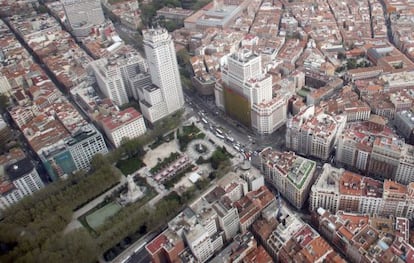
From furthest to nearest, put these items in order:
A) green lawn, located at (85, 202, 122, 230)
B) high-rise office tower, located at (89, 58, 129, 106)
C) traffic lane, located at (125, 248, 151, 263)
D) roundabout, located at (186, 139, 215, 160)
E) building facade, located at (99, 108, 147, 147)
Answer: high-rise office tower, located at (89, 58, 129, 106) < building facade, located at (99, 108, 147, 147) < roundabout, located at (186, 139, 215, 160) < green lawn, located at (85, 202, 122, 230) < traffic lane, located at (125, 248, 151, 263)

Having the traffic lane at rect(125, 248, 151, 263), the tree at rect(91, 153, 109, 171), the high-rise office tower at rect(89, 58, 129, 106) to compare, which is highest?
the high-rise office tower at rect(89, 58, 129, 106)

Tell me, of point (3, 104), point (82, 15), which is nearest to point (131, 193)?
point (3, 104)

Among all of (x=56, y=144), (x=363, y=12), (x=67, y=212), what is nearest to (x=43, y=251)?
(x=67, y=212)

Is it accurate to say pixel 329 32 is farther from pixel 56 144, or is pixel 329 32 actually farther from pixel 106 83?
pixel 56 144

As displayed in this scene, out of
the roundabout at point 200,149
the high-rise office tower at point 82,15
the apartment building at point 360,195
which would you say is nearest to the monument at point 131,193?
the roundabout at point 200,149

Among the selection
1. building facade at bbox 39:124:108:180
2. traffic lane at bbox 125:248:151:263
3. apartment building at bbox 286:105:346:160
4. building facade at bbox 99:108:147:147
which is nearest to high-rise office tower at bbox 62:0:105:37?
building facade at bbox 99:108:147:147

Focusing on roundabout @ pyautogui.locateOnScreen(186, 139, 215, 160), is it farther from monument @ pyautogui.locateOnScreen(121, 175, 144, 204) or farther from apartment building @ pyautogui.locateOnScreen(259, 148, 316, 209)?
monument @ pyautogui.locateOnScreen(121, 175, 144, 204)
